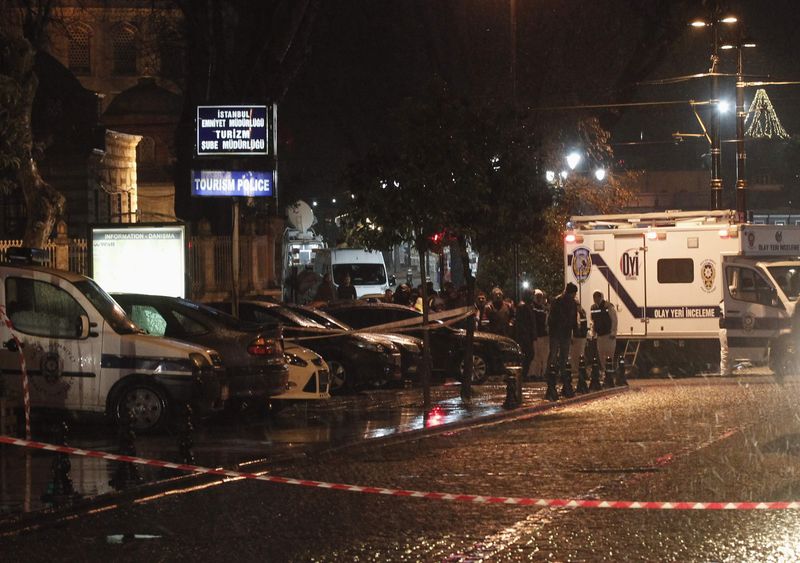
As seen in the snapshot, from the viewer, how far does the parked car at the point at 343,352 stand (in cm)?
2075

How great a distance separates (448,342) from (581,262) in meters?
3.70

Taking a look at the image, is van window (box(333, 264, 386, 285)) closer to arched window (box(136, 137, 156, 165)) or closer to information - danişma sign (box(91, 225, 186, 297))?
arched window (box(136, 137, 156, 165))

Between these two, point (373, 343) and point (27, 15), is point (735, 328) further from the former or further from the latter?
point (27, 15)

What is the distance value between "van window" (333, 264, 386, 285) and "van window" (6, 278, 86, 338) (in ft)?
98.8

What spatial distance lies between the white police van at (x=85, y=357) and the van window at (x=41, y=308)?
0.01m

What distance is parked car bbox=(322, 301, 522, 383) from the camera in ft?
78.2

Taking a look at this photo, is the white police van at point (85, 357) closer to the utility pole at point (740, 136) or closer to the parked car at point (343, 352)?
the parked car at point (343, 352)

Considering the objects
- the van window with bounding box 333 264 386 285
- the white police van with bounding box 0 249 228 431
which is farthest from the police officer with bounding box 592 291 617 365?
the van window with bounding box 333 264 386 285

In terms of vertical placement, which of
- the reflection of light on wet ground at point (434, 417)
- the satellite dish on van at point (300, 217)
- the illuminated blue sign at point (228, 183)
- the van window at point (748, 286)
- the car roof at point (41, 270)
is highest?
the satellite dish on van at point (300, 217)

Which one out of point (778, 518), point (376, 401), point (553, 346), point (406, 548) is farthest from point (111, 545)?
point (553, 346)

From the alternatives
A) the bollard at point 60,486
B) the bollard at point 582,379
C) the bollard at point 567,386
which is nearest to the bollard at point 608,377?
the bollard at point 582,379

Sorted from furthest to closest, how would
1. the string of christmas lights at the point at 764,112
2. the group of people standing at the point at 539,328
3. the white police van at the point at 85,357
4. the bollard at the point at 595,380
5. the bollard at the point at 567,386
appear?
the string of christmas lights at the point at 764,112, the group of people standing at the point at 539,328, the bollard at the point at 595,380, the bollard at the point at 567,386, the white police van at the point at 85,357

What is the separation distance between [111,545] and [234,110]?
1418 cm

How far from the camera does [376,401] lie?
20156mm
